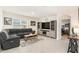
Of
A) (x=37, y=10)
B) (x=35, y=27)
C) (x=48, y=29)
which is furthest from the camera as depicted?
(x=48, y=29)

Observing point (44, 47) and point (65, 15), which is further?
point (44, 47)

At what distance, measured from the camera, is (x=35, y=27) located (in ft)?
7.91

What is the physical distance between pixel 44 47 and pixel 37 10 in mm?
1029

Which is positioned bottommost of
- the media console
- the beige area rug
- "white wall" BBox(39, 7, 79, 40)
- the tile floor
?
the tile floor

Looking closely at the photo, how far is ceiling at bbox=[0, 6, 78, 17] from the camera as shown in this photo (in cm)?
219

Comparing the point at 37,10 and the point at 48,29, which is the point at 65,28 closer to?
the point at 48,29

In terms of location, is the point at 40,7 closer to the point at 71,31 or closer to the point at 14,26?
the point at 14,26

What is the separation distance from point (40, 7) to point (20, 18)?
→ 0.59 m

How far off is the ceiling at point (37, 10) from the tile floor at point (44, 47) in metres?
0.68

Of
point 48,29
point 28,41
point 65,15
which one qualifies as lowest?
point 28,41

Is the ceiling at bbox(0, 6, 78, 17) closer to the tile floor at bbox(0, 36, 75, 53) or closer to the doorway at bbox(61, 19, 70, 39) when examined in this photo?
the doorway at bbox(61, 19, 70, 39)

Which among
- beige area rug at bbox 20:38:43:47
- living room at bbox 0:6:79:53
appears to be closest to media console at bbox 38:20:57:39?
living room at bbox 0:6:79:53

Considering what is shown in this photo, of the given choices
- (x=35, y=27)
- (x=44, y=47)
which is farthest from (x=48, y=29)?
(x=44, y=47)
